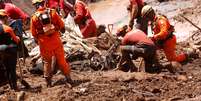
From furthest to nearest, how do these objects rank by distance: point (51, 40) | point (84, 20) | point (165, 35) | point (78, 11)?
point (84, 20)
point (78, 11)
point (165, 35)
point (51, 40)

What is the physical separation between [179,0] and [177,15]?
7.55 ft

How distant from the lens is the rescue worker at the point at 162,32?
12.8 meters

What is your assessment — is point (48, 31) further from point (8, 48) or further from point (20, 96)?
point (20, 96)

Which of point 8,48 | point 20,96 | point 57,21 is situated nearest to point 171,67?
point 57,21

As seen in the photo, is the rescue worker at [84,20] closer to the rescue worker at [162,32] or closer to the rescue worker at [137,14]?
the rescue worker at [137,14]

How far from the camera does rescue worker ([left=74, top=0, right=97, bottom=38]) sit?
583 inches

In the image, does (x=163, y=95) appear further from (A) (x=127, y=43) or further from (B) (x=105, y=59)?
(B) (x=105, y=59)

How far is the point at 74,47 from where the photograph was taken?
45.9ft

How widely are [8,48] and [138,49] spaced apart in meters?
2.69

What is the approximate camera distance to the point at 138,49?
1228cm

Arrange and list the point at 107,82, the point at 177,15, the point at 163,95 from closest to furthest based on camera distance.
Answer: the point at 163,95 → the point at 107,82 → the point at 177,15

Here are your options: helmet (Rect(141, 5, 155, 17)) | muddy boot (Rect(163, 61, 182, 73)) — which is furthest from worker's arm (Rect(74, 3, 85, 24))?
muddy boot (Rect(163, 61, 182, 73))

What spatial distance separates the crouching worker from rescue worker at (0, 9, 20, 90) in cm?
238

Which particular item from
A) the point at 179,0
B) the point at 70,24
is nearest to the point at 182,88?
the point at 70,24
